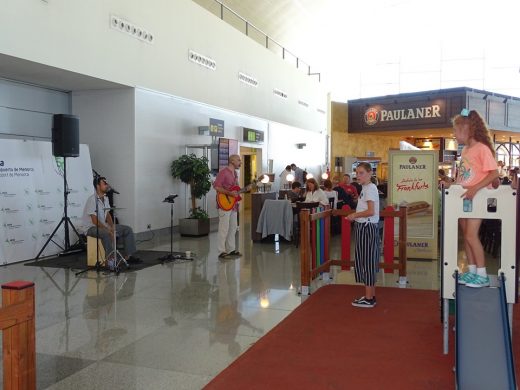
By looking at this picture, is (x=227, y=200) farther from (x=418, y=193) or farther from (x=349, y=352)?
(x=349, y=352)

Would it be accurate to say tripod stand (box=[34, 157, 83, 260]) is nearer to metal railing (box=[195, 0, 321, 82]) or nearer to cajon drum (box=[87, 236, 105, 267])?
cajon drum (box=[87, 236, 105, 267])

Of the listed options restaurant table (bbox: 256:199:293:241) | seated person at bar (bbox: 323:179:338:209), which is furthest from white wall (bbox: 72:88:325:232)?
seated person at bar (bbox: 323:179:338:209)

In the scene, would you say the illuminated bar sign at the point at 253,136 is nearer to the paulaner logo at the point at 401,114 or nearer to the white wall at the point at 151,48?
the white wall at the point at 151,48

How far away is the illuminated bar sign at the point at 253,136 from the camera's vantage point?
15.0 meters

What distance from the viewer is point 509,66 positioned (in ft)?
82.7

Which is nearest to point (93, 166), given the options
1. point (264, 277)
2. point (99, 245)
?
point (99, 245)

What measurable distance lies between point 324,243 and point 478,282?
287cm

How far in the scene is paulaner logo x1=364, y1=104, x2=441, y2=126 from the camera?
21.3 m

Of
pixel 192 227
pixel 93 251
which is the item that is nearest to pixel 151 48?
pixel 192 227

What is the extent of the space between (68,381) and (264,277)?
3.75 m

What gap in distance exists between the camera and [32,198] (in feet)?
27.9

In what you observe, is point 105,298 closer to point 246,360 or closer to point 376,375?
point 246,360

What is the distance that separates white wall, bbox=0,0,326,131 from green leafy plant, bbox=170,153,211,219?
1.64 metres

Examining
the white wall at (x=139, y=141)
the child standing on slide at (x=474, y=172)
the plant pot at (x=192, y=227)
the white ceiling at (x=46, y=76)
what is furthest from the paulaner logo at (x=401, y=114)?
the child standing on slide at (x=474, y=172)
